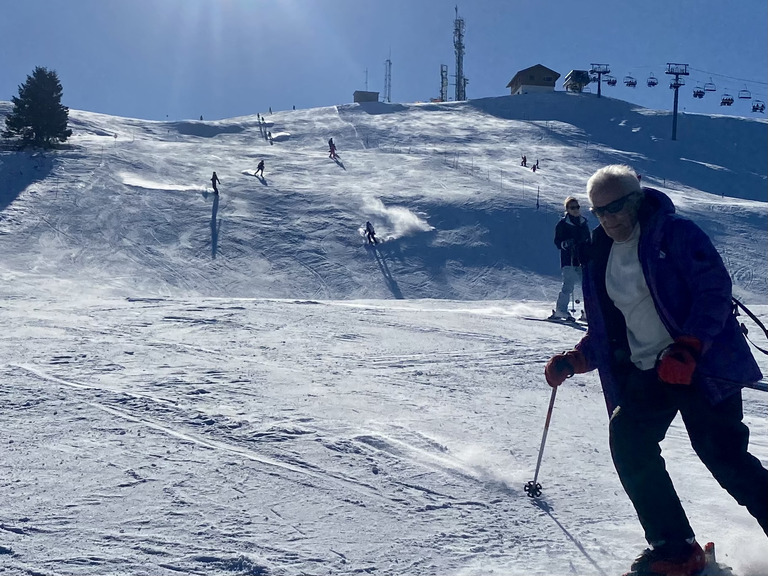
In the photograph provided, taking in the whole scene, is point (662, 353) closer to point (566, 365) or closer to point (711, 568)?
point (566, 365)

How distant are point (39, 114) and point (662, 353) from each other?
107ft

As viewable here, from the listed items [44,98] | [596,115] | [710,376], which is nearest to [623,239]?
[710,376]

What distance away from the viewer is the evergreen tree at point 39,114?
29.4m

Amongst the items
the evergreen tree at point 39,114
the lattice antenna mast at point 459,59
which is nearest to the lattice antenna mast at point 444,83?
the lattice antenna mast at point 459,59

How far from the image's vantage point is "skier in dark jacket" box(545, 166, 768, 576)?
238cm

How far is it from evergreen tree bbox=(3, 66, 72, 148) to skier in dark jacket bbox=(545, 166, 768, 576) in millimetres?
31106

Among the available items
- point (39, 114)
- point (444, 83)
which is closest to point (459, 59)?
point (444, 83)

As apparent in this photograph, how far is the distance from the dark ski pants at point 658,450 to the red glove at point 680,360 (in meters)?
0.22

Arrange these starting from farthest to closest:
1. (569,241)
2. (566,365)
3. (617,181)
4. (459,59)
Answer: (459,59) → (569,241) → (566,365) → (617,181)

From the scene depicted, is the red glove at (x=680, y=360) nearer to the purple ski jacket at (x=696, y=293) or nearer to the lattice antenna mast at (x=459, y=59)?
the purple ski jacket at (x=696, y=293)

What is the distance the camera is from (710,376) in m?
2.38

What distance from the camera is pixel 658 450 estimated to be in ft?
8.63

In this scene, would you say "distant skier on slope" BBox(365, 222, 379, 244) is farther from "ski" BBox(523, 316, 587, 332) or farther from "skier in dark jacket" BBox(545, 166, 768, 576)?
"skier in dark jacket" BBox(545, 166, 768, 576)

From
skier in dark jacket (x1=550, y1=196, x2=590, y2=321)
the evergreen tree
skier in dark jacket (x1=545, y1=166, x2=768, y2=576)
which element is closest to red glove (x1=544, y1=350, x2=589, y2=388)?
skier in dark jacket (x1=545, y1=166, x2=768, y2=576)
